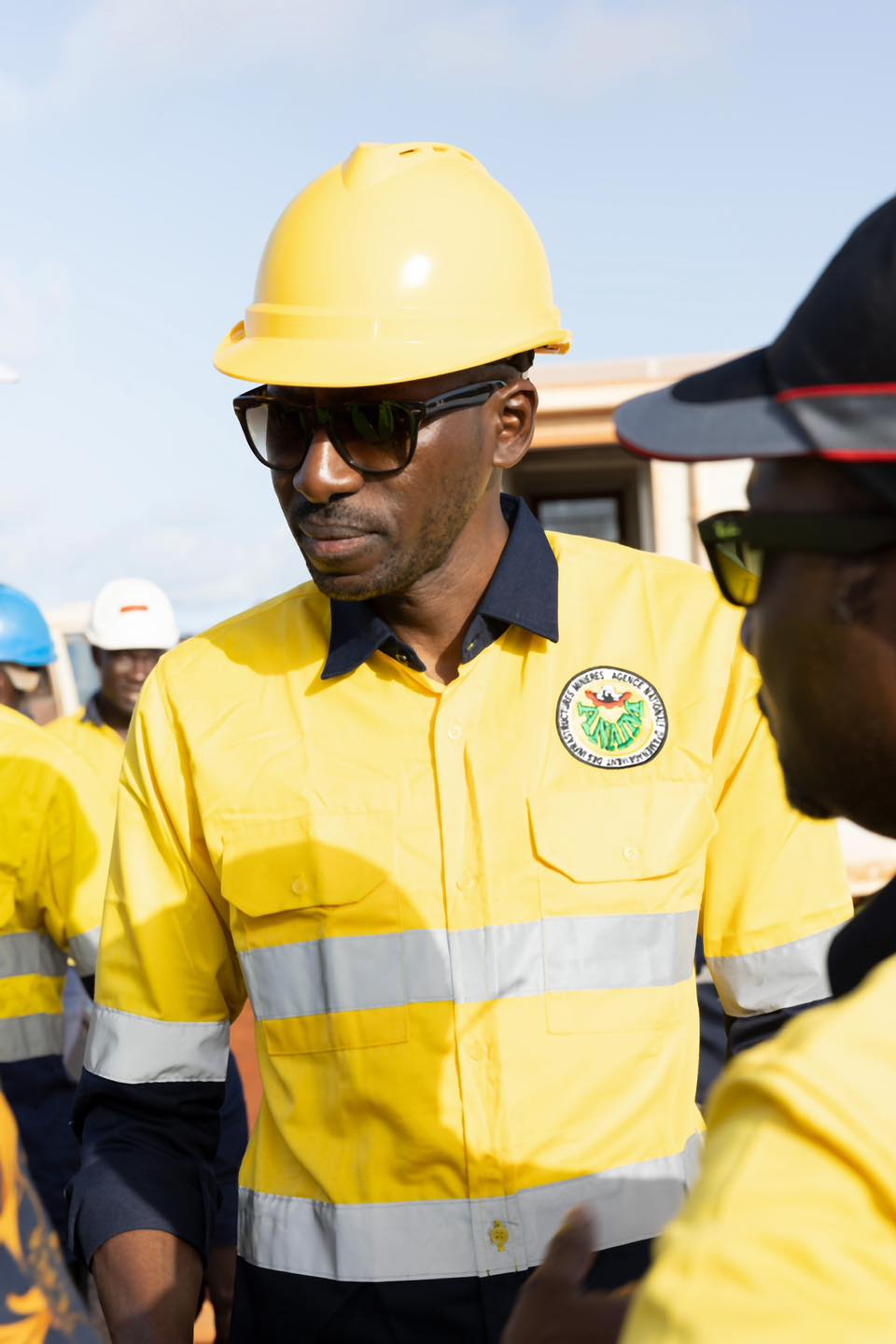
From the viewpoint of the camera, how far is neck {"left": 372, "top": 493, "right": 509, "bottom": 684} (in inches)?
90.4

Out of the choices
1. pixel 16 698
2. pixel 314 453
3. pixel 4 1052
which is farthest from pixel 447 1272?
pixel 16 698

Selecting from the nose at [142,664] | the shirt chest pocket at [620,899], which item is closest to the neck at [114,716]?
the nose at [142,664]

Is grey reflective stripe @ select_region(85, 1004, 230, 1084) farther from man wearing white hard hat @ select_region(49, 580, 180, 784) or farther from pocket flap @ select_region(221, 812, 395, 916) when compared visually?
man wearing white hard hat @ select_region(49, 580, 180, 784)

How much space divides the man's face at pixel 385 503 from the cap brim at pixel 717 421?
897mm

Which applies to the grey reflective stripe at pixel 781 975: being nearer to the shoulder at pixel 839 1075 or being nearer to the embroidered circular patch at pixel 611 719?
the embroidered circular patch at pixel 611 719

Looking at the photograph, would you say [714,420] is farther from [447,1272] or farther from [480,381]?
[447,1272]

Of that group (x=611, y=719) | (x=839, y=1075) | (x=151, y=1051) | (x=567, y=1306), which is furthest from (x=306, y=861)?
(x=839, y=1075)

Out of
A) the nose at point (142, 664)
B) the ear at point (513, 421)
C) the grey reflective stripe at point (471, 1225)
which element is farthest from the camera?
the nose at point (142, 664)

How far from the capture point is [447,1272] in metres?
2.00

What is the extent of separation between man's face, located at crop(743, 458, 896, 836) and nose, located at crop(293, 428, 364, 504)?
3.38ft

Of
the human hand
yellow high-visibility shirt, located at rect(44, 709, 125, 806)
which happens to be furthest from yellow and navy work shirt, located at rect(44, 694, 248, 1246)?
the human hand

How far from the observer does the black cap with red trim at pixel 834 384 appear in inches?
39.2

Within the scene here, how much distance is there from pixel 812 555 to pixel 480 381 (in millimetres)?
1261

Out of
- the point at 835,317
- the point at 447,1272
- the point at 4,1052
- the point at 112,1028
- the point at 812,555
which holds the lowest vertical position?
the point at 4,1052
